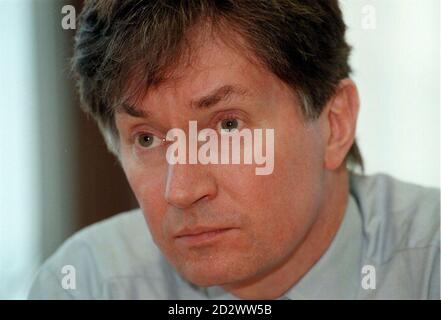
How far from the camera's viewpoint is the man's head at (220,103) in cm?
104

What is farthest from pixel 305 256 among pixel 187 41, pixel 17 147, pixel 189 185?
pixel 17 147

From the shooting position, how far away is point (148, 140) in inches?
43.8

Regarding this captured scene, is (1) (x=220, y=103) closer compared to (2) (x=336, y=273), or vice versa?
(1) (x=220, y=103)

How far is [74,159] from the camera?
4.11ft

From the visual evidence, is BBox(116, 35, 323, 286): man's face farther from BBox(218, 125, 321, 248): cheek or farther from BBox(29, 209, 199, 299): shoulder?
BBox(29, 209, 199, 299): shoulder

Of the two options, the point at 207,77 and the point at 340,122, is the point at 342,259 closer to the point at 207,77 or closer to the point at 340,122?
the point at 340,122

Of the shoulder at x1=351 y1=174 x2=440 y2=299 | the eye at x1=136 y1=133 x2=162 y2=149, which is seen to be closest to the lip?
the eye at x1=136 y1=133 x2=162 y2=149

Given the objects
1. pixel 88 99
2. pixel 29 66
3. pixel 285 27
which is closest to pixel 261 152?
pixel 285 27

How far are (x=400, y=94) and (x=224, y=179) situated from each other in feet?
1.18

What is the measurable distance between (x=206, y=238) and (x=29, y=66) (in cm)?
44

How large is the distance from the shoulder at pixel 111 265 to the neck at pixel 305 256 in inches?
5.2

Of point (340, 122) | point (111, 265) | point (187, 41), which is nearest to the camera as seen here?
point (187, 41)
